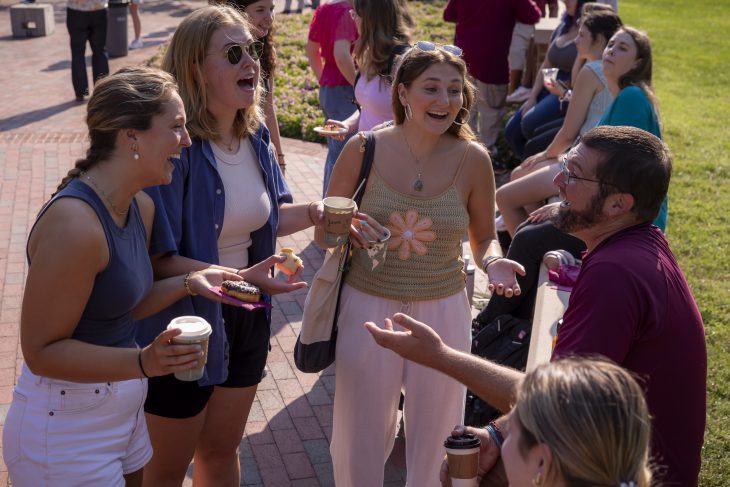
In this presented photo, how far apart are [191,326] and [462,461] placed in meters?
0.96

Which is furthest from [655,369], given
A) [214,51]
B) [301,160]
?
[301,160]

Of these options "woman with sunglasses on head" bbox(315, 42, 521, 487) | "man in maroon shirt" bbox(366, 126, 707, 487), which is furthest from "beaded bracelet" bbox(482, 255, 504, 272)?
"man in maroon shirt" bbox(366, 126, 707, 487)

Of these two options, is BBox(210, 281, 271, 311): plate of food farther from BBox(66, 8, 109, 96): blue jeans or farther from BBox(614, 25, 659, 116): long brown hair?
BBox(66, 8, 109, 96): blue jeans

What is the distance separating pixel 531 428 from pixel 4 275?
5870mm

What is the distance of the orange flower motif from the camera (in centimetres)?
389

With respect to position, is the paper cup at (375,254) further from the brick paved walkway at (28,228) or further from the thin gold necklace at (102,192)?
Answer: the brick paved walkway at (28,228)

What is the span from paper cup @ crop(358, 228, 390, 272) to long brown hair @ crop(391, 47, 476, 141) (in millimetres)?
679

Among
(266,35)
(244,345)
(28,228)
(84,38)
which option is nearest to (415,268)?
(244,345)

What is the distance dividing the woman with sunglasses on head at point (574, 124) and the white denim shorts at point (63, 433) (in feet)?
13.8

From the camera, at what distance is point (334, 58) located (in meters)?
Answer: 7.26

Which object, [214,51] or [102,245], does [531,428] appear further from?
[214,51]

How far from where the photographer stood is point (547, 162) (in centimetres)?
705

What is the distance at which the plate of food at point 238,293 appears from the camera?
129 inches

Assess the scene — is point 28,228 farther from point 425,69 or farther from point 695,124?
point 695,124
